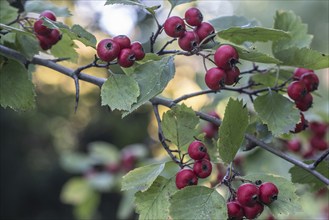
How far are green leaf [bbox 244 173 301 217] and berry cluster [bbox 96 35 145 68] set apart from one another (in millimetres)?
290

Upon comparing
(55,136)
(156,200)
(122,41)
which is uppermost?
(122,41)

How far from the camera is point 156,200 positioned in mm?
865

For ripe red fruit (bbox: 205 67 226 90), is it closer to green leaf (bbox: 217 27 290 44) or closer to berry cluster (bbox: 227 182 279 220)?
green leaf (bbox: 217 27 290 44)

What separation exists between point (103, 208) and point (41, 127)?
4.53 feet

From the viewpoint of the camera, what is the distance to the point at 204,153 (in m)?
0.87

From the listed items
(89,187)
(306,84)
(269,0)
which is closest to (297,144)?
(306,84)

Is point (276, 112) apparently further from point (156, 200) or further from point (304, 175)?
point (156, 200)

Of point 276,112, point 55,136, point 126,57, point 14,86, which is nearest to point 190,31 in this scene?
point 126,57

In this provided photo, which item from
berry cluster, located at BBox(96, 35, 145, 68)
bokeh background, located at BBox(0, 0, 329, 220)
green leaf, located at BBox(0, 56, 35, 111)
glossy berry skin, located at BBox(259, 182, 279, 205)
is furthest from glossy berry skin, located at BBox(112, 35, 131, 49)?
bokeh background, located at BBox(0, 0, 329, 220)

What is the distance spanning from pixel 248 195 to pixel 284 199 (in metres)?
0.08

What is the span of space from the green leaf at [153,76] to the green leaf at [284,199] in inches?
9.0

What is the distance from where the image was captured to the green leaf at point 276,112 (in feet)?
3.06

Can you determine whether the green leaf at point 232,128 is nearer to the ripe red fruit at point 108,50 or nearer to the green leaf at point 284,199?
the green leaf at point 284,199

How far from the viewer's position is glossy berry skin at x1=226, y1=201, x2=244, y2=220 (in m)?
0.80
